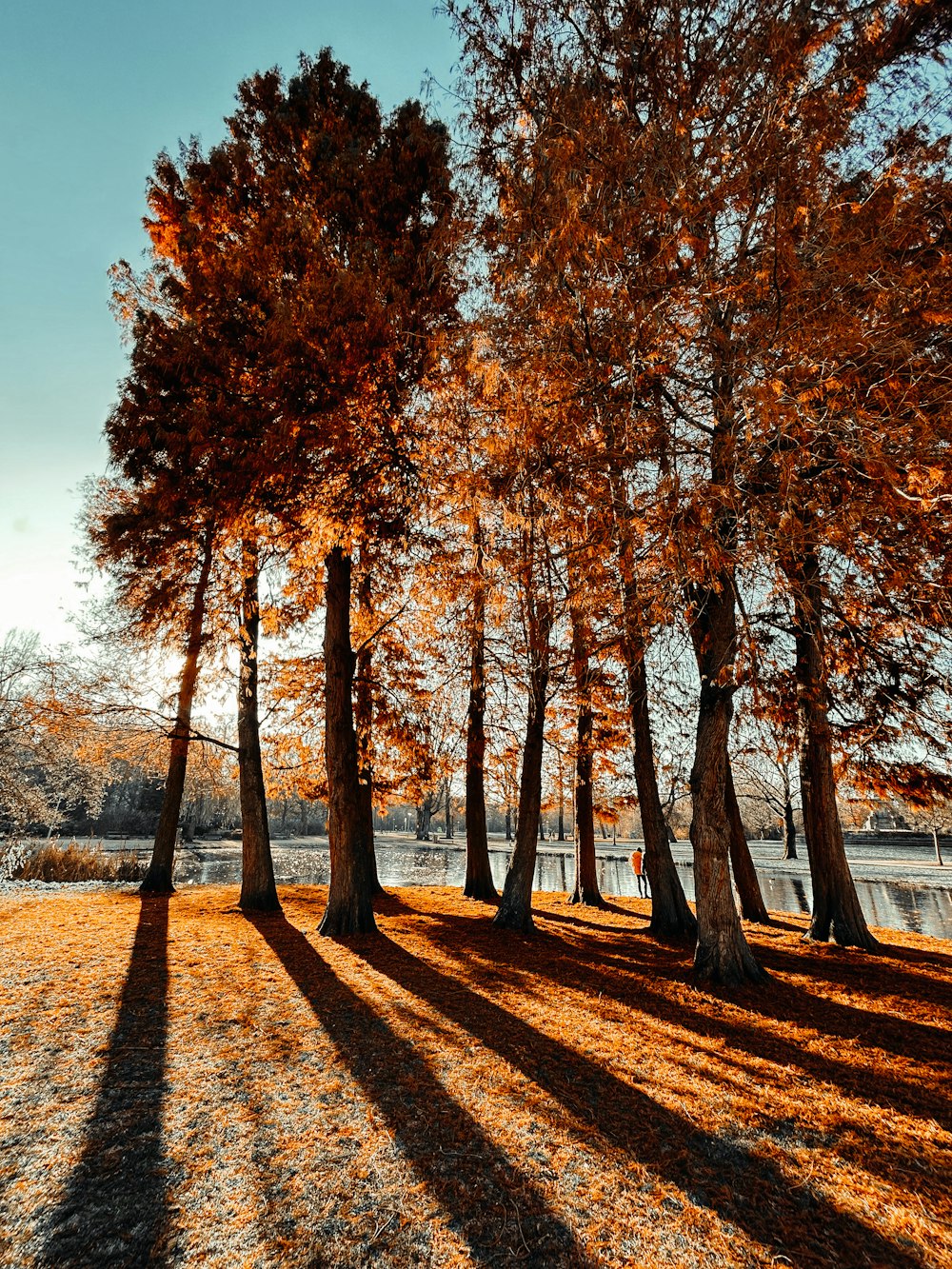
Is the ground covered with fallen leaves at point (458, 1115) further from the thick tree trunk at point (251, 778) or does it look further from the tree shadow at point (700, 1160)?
the thick tree trunk at point (251, 778)

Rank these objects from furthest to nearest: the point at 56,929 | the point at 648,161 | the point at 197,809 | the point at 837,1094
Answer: the point at 197,809 → the point at 56,929 → the point at 648,161 → the point at 837,1094

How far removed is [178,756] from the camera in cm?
1273

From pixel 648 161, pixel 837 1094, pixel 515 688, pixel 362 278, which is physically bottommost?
pixel 837 1094

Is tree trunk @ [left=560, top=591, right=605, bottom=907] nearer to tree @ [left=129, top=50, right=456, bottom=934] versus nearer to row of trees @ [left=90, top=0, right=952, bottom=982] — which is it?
row of trees @ [left=90, top=0, right=952, bottom=982]

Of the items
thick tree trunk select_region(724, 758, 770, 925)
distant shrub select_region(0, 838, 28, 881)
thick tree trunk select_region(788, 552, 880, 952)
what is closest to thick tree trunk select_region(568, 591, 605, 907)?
thick tree trunk select_region(724, 758, 770, 925)

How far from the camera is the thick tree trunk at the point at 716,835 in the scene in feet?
22.2

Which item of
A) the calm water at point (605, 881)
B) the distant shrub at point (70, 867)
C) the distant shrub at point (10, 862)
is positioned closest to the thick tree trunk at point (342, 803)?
the distant shrub at point (70, 867)

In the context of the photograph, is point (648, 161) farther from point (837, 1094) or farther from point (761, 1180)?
point (837, 1094)

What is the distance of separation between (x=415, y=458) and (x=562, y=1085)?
660 cm

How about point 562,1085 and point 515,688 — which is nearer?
point 562,1085

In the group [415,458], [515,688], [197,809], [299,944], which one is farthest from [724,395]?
[197,809]

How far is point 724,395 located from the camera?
5.36m

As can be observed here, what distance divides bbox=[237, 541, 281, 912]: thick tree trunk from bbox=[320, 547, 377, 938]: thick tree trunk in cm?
236

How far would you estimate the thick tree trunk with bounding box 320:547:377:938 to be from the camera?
852cm
